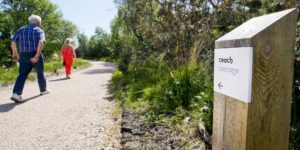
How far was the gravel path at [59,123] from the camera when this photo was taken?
13.5ft

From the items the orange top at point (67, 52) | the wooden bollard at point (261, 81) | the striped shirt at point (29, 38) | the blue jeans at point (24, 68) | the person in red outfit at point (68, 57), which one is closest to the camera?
the wooden bollard at point (261, 81)

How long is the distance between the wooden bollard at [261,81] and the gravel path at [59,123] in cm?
252

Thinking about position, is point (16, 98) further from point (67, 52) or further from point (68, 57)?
point (67, 52)

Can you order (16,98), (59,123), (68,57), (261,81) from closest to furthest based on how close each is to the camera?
1. (261,81)
2. (59,123)
3. (16,98)
4. (68,57)

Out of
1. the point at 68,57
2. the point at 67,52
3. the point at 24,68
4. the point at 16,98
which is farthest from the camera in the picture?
the point at 67,52

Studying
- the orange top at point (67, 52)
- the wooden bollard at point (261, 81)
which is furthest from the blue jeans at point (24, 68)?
the wooden bollard at point (261, 81)

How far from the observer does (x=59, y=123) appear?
5.04 meters

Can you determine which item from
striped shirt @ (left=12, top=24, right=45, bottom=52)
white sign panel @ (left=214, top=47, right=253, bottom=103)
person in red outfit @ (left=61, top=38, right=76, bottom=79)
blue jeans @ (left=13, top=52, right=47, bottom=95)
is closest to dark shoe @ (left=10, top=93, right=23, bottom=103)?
blue jeans @ (left=13, top=52, right=47, bottom=95)

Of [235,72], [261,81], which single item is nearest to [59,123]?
[235,72]

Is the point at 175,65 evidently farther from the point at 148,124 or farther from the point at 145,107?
the point at 148,124

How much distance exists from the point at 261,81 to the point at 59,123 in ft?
13.2

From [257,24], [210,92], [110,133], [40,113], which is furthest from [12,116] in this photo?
[257,24]

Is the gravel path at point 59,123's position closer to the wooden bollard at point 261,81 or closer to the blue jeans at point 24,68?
the blue jeans at point 24,68

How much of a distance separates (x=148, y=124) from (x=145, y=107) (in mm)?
914
